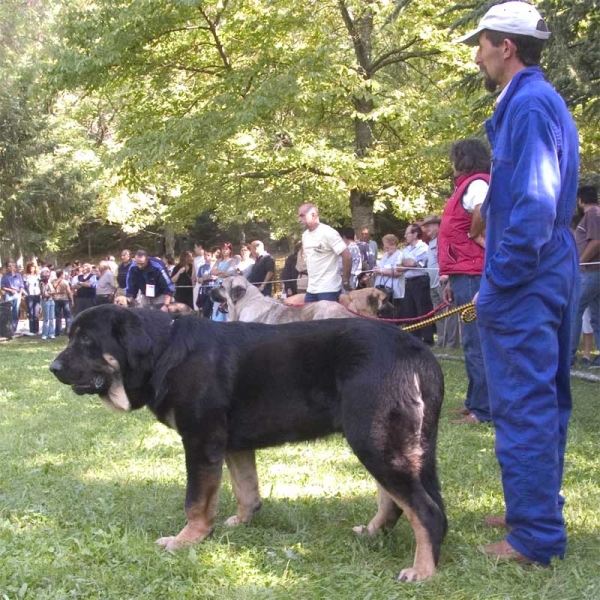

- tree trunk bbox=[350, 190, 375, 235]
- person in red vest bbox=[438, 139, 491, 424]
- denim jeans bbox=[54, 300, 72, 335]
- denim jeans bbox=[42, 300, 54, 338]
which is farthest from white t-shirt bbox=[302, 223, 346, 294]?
denim jeans bbox=[54, 300, 72, 335]

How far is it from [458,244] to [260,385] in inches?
128

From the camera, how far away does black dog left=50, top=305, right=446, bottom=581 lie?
3.82 meters

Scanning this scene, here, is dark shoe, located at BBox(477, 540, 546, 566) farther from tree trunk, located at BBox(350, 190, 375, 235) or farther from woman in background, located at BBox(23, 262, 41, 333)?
woman in background, located at BBox(23, 262, 41, 333)

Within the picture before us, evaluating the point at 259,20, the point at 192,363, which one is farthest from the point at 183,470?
the point at 259,20

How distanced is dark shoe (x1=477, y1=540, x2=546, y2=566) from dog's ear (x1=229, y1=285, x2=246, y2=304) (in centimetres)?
641

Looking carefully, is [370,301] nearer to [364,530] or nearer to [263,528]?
[263,528]

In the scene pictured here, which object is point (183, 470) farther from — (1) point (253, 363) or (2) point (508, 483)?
(2) point (508, 483)

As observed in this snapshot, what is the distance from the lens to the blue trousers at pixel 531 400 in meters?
3.63

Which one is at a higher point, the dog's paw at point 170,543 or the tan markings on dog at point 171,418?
the tan markings on dog at point 171,418

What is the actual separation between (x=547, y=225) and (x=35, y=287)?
22950 mm

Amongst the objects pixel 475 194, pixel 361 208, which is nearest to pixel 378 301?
pixel 475 194

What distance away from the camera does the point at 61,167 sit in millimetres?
31891

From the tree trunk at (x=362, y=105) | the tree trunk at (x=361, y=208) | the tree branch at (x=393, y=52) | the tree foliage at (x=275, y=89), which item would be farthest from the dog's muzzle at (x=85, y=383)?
the tree branch at (x=393, y=52)

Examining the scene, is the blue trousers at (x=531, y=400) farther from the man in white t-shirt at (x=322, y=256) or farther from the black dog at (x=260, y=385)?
the man in white t-shirt at (x=322, y=256)
